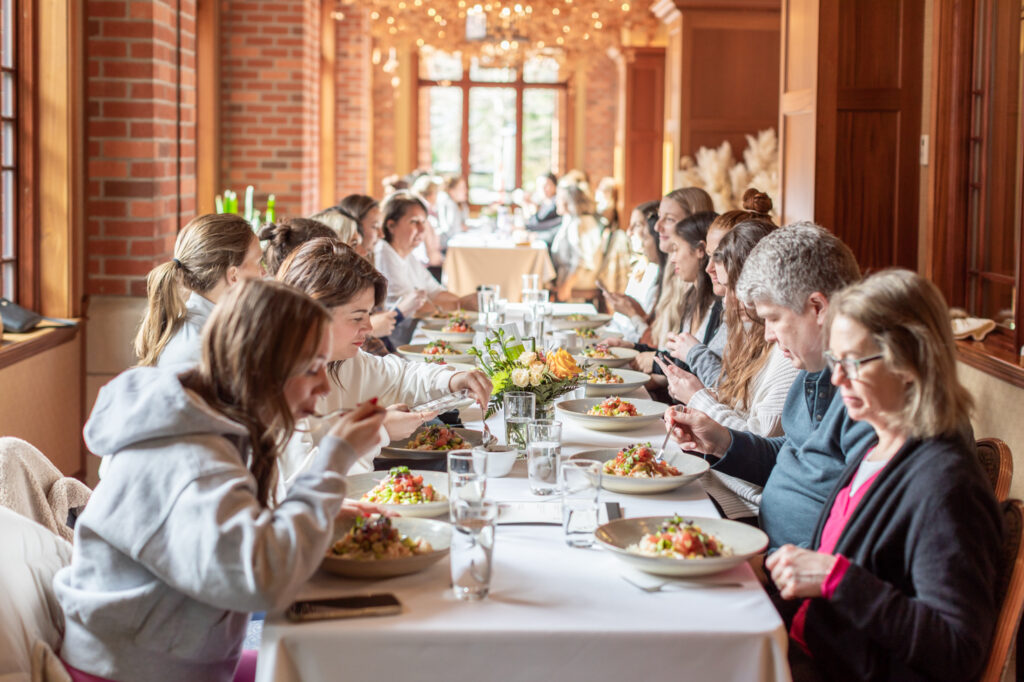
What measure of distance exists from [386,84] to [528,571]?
15.7 metres

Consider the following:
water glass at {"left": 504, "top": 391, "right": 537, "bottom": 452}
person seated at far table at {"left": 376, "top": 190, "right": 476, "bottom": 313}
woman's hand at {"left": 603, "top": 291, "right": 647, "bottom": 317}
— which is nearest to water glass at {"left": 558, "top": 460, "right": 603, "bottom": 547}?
water glass at {"left": 504, "top": 391, "right": 537, "bottom": 452}

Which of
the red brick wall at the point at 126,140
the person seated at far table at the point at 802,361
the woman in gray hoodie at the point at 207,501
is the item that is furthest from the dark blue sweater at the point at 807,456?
the red brick wall at the point at 126,140

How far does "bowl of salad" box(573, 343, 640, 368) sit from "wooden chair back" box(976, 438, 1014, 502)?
1923 millimetres

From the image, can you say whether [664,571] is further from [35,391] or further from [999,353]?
[35,391]

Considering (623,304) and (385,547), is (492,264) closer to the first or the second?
(623,304)

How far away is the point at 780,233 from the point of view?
2.48 metres

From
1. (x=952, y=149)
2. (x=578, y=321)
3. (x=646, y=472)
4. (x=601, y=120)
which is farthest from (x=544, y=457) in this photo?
(x=601, y=120)

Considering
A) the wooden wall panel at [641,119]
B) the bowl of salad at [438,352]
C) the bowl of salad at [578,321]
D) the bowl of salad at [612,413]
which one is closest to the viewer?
the bowl of salad at [612,413]

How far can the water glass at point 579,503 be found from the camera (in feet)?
6.55

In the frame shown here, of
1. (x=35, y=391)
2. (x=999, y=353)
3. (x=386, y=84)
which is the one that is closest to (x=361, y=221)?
(x=35, y=391)

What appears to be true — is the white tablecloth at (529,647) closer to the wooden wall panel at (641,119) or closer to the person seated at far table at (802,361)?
the person seated at far table at (802,361)

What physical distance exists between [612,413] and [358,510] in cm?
116

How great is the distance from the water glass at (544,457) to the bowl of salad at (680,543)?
12.0 inches

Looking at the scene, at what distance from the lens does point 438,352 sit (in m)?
4.06
